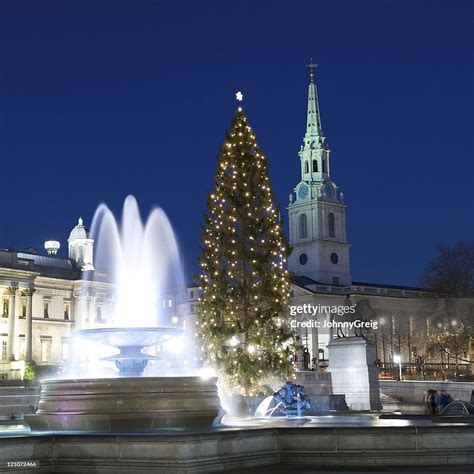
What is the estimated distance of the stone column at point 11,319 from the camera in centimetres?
9444

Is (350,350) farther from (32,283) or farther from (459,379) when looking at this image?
(32,283)

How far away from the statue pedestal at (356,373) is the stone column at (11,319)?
2499 inches

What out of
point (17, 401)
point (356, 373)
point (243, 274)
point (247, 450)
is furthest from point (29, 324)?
point (247, 450)

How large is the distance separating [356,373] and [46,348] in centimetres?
7343

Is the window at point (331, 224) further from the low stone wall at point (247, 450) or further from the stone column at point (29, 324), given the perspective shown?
the low stone wall at point (247, 450)

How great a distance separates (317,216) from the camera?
135250mm

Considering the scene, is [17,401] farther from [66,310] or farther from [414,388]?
[66,310]

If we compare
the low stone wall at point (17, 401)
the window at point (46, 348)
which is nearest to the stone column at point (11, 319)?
the window at point (46, 348)

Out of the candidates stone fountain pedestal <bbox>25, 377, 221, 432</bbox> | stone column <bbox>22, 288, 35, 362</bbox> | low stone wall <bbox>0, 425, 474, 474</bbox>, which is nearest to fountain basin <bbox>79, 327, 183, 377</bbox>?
stone fountain pedestal <bbox>25, 377, 221, 432</bbox>

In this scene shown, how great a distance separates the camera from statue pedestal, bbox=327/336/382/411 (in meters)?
37.3

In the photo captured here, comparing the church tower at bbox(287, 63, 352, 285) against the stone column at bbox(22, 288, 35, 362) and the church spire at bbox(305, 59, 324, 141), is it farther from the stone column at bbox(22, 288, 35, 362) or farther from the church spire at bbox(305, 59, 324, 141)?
the stone column at bbox(22, 288, 35, 362)

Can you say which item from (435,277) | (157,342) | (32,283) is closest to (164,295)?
(32,283)

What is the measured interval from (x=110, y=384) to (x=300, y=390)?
9272mm

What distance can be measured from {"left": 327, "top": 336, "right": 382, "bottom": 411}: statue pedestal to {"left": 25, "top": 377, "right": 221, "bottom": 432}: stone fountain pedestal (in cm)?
2102
